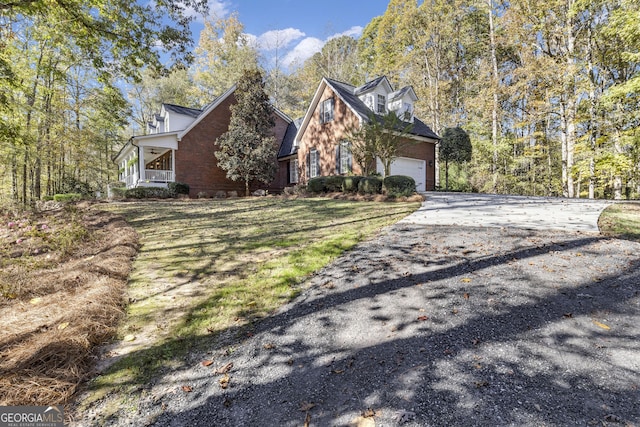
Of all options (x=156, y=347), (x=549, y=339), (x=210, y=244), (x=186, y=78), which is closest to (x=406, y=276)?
(x=549, y=339)

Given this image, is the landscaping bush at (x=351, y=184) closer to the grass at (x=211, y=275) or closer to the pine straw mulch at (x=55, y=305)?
the grass at (x=211, y=275)

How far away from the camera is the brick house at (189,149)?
57.6ft

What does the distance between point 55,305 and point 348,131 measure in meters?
14.1

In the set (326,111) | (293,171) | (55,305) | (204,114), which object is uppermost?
(204,114)

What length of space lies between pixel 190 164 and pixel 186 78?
16.2 m

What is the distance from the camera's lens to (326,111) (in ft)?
58.1

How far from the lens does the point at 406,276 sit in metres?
3.70

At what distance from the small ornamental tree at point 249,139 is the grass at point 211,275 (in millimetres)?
9927

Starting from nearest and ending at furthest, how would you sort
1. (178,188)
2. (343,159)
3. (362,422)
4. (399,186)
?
1. (362,422)
2. (399,186)
3. (178,188)
4. (343,159)

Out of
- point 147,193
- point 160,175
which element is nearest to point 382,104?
point 147,193

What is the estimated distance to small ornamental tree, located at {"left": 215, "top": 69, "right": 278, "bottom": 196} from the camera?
56.7 feet

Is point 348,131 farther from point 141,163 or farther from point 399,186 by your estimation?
point 141,163

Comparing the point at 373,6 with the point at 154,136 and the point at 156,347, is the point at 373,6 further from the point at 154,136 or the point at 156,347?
the point at 156,347

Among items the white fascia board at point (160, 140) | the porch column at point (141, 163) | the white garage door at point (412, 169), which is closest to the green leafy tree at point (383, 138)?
the white garage door at point (412, 169)
